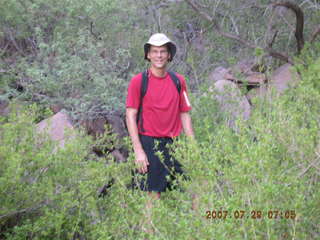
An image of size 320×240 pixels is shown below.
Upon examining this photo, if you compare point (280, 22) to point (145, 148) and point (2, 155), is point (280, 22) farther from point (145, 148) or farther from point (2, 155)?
point (2, 155)

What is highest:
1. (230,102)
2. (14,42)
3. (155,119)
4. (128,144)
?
(14,42)

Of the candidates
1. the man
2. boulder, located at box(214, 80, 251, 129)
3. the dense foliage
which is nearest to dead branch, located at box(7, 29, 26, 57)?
the dense foliage

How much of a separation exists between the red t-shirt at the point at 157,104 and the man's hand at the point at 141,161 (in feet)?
0.65

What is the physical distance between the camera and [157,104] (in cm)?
394

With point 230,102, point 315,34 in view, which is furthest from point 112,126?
point 315,34

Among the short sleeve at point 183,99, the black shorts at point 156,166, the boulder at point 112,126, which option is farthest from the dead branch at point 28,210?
the boulder at point 112,126

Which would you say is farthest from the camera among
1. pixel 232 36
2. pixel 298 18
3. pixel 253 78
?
pixel 253 78

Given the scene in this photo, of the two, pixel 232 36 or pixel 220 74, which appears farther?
pixel 220 74

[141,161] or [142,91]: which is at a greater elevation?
[142,91]

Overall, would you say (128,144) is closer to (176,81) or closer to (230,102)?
(176,81)

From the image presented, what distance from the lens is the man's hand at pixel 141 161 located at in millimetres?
3867

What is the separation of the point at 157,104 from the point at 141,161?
0.51 meters

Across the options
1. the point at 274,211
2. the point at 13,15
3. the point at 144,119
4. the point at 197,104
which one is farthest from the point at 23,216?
the point at 13,15

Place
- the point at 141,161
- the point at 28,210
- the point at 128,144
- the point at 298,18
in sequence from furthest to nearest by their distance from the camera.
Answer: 1. the point at 298,18
2. the point at 128,144
3. the point at 141,161
4. the point at 28,210
